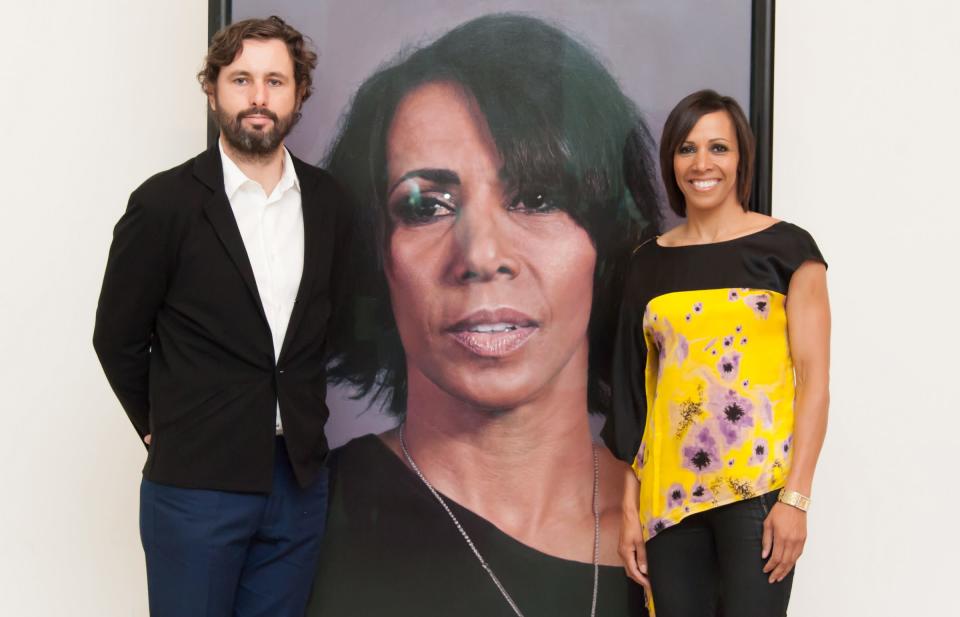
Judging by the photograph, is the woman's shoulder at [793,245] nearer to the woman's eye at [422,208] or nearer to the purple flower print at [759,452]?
the purple flower print at [759,452]

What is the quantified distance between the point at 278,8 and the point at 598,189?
0.96m

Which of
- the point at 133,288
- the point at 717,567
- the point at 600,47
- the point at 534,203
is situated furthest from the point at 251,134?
the point at 717,567

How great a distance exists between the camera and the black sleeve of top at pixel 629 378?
200 cm

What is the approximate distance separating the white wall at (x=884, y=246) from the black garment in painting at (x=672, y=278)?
1.99ft

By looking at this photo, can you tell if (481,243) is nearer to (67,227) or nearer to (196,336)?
(196,336)

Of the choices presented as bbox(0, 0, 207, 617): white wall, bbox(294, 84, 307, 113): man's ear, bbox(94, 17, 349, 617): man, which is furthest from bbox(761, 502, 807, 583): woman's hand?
bbox(0, 0, 207, 617): white wall

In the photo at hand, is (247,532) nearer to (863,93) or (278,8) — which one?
(278,8)

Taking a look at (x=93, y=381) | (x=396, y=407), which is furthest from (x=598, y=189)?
(x=93, y=381)

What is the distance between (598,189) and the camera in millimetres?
2305

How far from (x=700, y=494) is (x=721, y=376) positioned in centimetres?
25

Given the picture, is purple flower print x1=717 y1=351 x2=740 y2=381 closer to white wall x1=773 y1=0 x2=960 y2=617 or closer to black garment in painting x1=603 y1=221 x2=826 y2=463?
black garment in painting x1=603 y1=221 x2=826 y2=463

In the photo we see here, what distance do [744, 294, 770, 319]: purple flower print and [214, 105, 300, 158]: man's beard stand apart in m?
1.06

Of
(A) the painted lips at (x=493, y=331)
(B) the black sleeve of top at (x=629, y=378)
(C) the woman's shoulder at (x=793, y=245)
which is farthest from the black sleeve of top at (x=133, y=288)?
(C) the woman's shoulder at (x=793, y=245)

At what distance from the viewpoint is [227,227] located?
1.81 m
